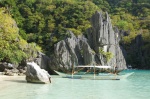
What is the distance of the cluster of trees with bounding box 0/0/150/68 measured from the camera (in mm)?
63031

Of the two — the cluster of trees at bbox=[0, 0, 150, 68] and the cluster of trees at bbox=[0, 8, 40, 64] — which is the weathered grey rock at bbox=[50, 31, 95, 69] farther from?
the cluster of trees at bbox=[0, 0, 150, 68]

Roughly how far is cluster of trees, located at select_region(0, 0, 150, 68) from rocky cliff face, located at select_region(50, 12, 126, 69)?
697cm

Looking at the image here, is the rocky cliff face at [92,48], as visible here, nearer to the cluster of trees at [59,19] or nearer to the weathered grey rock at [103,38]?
the weathered grey rock at [103,38]

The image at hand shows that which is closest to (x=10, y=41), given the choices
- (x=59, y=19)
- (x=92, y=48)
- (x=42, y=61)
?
(x=42, y=61)

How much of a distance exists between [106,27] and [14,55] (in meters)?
29.6

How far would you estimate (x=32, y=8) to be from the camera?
2913 inches

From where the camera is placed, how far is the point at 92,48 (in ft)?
185

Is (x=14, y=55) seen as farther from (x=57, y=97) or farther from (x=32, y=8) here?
(x=32, y=8)

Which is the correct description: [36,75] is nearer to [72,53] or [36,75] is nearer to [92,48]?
[72,53]

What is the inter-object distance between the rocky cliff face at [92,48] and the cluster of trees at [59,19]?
275 inches

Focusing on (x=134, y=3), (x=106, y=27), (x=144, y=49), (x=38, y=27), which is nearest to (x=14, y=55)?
(x=106, y=27)

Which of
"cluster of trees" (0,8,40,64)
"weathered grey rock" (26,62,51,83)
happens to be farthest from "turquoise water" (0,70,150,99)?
"cluster of trees" (0,8,40,64)

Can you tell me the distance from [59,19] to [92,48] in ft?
61.7

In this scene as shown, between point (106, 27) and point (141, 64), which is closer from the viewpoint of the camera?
point (106, 27)
